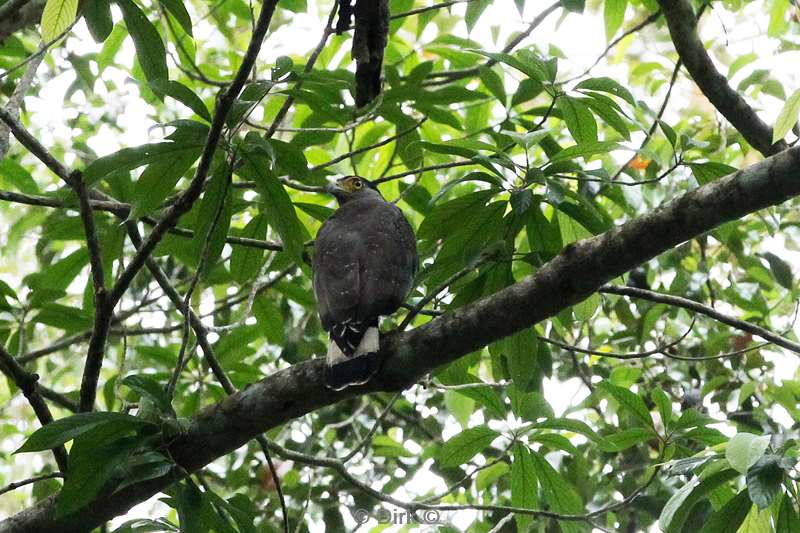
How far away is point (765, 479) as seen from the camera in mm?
2768

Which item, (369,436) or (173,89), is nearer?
(173,89)

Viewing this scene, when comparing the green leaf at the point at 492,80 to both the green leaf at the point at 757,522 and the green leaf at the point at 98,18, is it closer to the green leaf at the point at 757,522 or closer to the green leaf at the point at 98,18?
the green leaf at the point at 98,18

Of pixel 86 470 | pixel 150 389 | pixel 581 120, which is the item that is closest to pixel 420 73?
pixel 581 120

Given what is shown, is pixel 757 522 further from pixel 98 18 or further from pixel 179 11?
pixel 98 18

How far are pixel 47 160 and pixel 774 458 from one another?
8.43 ft

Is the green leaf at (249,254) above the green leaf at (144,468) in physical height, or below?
above

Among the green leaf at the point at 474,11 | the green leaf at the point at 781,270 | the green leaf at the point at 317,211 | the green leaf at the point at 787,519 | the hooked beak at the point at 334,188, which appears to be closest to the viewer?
the green leaf at the point at 787,519

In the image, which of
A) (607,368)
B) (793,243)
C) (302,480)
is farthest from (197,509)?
(793,243)

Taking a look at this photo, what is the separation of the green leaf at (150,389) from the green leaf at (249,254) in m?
1.02

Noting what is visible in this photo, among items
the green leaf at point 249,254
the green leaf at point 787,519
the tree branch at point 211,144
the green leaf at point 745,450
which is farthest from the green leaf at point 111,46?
the green leaf at point 787,519

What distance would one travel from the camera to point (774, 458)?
2811mm

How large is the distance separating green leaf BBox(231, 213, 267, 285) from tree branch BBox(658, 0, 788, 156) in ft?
6.25

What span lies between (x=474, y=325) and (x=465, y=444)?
95 cm

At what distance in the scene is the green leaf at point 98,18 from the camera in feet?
11.0
